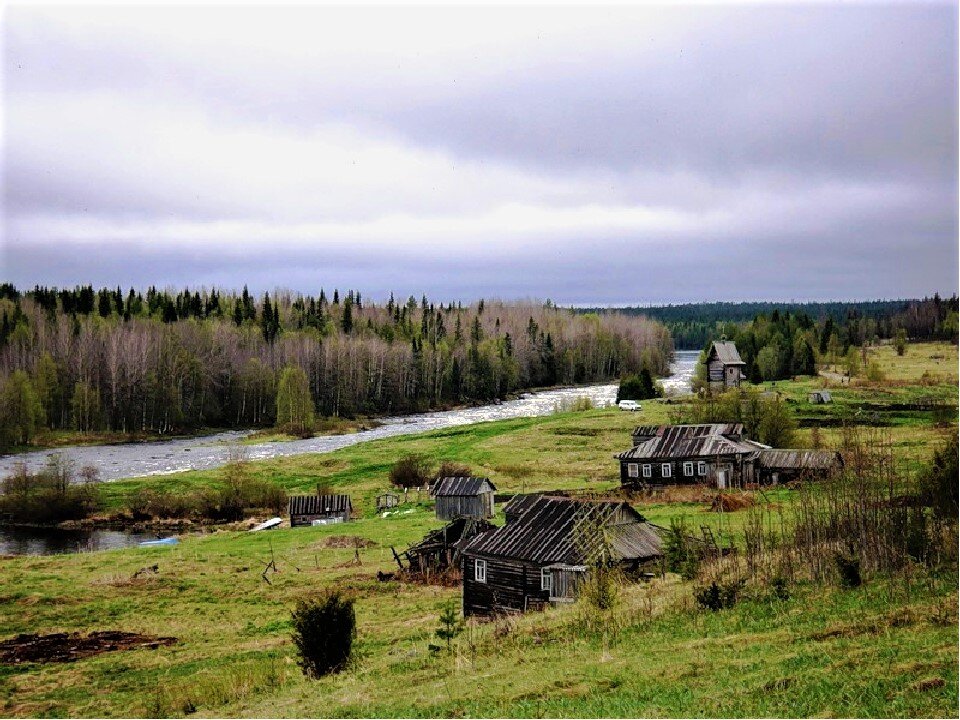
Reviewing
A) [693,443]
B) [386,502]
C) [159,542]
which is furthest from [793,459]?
[159,542]

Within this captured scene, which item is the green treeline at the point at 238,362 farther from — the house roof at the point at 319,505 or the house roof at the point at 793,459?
the house roof at the point at 793,459

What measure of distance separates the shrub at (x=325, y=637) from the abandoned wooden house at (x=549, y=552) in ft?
24.7

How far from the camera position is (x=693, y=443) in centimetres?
5325

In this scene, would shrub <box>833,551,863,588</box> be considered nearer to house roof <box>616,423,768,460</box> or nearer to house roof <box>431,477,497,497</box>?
house roof <box>431,477,497,497</box>

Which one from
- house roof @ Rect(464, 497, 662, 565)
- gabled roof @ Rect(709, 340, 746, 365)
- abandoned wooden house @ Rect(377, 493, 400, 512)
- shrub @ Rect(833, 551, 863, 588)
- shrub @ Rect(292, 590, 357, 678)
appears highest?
gabled roof @ Rect(709, 340, 746, 365)

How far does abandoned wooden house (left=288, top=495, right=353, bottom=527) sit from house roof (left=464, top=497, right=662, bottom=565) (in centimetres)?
2345

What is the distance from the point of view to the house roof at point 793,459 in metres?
48.3

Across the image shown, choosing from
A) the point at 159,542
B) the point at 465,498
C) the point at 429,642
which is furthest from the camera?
the point at 159,542

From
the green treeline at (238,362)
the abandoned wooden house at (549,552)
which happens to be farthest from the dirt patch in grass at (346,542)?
the green treeline at (238,362)

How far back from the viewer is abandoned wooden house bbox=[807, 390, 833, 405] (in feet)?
248

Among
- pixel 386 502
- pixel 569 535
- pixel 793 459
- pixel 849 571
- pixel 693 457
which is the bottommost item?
pixel 386 502

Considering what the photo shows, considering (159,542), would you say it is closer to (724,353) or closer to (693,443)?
(693,443)

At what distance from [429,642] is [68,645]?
549 inches

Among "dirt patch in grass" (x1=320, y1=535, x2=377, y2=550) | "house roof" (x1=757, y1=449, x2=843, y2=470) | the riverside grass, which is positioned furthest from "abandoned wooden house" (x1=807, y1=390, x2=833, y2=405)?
"dirt patch in grass" (x1=320, y1=535, x2=377, y2=550)
